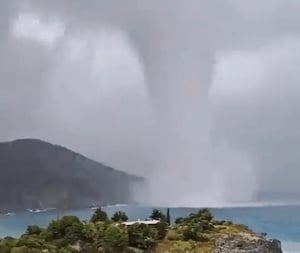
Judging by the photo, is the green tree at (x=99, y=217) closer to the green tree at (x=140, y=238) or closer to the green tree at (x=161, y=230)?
the green tree at (x=161, y=230)

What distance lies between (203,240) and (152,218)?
8.43 metres

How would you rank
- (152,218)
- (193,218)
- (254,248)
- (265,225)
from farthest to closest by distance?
(265,225)
(152,218)
(193,218)
(254,248)

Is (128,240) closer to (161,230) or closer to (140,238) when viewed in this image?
(140,238)

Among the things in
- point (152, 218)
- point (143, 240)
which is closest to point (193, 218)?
point (152, 218)

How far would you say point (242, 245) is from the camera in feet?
103

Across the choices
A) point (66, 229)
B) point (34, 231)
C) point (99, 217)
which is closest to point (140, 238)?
point (66, 229)

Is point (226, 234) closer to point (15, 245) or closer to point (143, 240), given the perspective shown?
point (143, 240)

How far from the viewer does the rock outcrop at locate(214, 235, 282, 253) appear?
31.1 meters

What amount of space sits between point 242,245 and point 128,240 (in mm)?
5495

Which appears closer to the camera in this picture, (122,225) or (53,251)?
(53,251)

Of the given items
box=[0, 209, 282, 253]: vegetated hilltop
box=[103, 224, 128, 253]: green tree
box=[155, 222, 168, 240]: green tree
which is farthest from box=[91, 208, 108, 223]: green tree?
box=[103, 224, 128, 253]: green tree

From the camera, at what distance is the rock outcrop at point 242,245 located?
31141 millimetres

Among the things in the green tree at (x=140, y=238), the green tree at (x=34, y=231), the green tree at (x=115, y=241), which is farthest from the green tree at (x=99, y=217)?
the green tree at (x=115, y=241)

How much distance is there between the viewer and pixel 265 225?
322 ft
